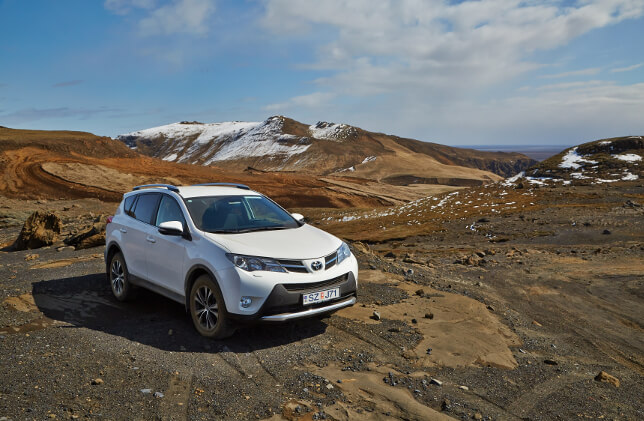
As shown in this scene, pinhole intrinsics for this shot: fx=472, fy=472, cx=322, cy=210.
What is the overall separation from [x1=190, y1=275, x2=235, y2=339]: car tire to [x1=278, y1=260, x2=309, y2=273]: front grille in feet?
2.46

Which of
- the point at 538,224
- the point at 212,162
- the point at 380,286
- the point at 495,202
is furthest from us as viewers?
the point at 212,162

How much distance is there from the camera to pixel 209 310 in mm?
5293

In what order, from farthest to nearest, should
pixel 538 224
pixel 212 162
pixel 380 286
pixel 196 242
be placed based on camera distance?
pixel 212 162, pixel 538 224, pixel 380 286, pixel 196 242

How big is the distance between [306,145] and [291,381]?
86.9 m

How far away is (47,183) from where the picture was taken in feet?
95.7

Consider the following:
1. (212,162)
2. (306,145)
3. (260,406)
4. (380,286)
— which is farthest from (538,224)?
(212,162)

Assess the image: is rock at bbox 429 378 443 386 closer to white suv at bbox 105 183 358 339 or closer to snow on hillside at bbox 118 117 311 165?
white suv at bbox 105 183 358 339

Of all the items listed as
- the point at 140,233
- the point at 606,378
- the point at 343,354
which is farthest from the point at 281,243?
the point at 606,378

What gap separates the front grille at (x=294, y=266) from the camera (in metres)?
5.07

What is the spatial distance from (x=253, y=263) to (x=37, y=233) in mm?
10800

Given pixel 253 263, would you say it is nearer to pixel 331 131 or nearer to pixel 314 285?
pixel 314 285

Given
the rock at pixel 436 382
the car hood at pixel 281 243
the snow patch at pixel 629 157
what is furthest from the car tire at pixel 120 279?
the snow patch at pixel 629 157

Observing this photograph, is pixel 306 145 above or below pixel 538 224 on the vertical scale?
above

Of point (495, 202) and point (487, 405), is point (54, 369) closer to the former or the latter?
point (487, 405)
